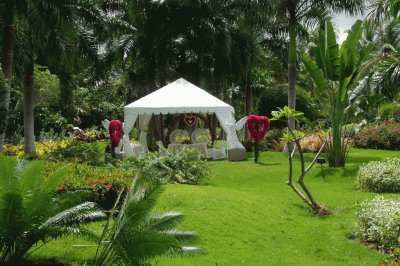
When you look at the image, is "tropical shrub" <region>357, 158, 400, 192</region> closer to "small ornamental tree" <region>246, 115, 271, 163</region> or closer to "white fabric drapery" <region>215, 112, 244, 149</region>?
"small ornamental tree" <region>246, 115, 271, 163</region>

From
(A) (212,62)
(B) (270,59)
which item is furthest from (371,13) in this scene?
(B) (270,59)

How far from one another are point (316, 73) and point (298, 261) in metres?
9.64

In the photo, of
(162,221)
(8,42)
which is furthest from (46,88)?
(162,221)

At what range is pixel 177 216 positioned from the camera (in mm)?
5973

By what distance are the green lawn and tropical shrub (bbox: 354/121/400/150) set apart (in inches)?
412

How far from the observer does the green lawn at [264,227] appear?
7.61m

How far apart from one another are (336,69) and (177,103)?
23.5 feet

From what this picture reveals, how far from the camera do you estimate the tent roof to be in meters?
21.1

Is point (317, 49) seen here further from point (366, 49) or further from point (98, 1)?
point (98, 1)

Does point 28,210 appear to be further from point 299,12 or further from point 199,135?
point 299,12

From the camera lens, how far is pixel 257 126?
20.2 metres

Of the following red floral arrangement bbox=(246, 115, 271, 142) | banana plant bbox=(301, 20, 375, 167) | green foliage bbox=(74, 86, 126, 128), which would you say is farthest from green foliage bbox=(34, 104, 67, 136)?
banana plant bbox=(301, 20, 375, 167)

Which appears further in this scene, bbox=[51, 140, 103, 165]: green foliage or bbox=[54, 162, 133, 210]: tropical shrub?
bbox=[51, 140, 103, 165]: green foliage

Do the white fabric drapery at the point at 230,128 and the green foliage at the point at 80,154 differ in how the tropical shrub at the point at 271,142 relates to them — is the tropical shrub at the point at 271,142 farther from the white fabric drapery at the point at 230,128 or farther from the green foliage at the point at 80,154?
the green foliage at the point at 80,154
